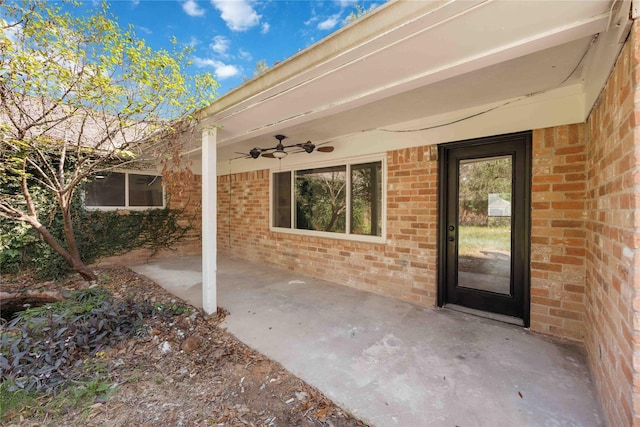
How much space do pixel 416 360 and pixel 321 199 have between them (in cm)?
350

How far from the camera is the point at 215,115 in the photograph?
3.35m

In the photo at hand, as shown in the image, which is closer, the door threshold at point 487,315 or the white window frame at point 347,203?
the door threshold at point 487,315

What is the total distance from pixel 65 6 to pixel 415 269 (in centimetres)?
532

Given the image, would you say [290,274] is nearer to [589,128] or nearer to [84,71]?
[84,71]

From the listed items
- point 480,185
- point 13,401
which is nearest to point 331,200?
point 480,185

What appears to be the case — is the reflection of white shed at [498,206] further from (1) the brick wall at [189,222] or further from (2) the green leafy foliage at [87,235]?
(2) the green leafy foliage at [87,235]

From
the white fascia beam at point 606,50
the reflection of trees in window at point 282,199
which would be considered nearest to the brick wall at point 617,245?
the white fascia beam at point 606,50

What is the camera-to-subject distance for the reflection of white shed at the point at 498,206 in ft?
11.1

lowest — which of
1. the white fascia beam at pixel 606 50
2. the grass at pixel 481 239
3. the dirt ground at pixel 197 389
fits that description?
the dirt ground at pixel 197 389

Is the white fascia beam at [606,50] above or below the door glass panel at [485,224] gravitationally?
above

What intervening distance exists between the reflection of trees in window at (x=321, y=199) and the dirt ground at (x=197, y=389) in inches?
109

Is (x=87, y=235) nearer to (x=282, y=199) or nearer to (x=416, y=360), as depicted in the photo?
(x=282, y=199)

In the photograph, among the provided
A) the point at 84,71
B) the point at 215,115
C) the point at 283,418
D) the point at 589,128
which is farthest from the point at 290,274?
the point at 589,128

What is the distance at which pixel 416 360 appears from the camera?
2.48m
